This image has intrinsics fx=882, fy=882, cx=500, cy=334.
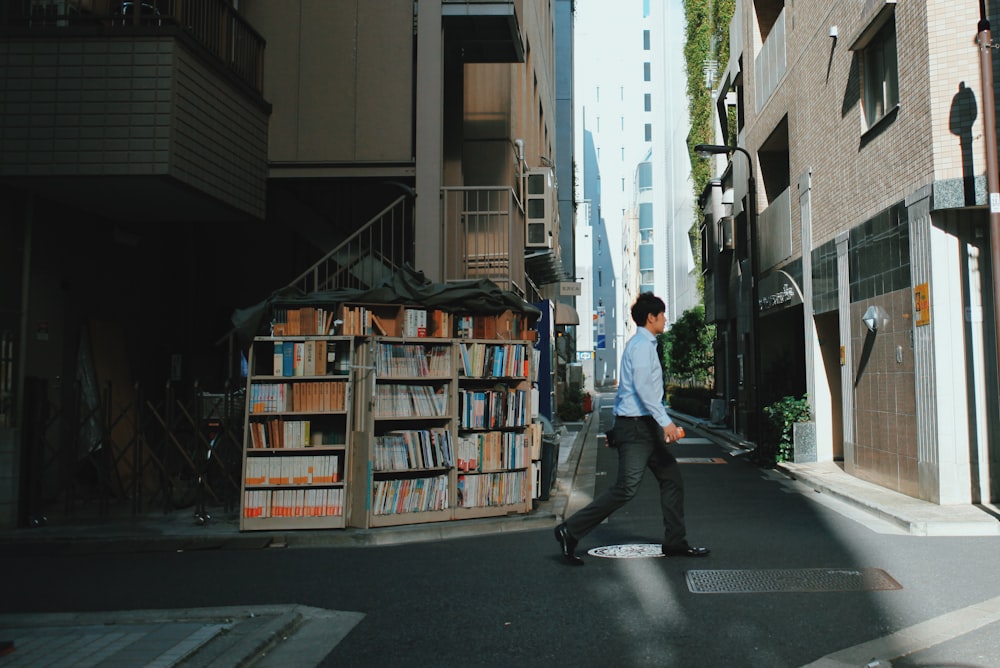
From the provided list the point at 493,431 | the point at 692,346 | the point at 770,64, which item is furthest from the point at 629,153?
the point at 493,431

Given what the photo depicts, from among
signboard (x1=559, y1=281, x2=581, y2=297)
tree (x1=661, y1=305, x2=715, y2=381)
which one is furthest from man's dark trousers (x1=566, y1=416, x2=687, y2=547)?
tree (x1=661, y1=305, x2=715, y2=381)

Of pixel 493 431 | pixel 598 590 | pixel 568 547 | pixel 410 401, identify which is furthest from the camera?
pixel 493 431

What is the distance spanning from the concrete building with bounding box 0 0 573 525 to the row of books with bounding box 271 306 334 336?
1247mm

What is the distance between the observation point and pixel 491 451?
998cm

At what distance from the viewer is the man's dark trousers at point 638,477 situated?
6.86 meters

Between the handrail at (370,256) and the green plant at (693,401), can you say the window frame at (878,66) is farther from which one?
the green plant at (693,401)

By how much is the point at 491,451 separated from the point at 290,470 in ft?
7.30

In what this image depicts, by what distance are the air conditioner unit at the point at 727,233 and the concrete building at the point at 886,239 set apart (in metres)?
4.08

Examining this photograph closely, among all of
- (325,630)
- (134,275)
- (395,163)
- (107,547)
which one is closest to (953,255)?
(395,163)

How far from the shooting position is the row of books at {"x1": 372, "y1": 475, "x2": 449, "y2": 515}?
9.29 metres

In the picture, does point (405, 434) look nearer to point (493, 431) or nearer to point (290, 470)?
point (493, 431)

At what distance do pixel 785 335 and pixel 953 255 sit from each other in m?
11.7

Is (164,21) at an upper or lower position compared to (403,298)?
upper

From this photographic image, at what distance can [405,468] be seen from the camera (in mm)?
9414
